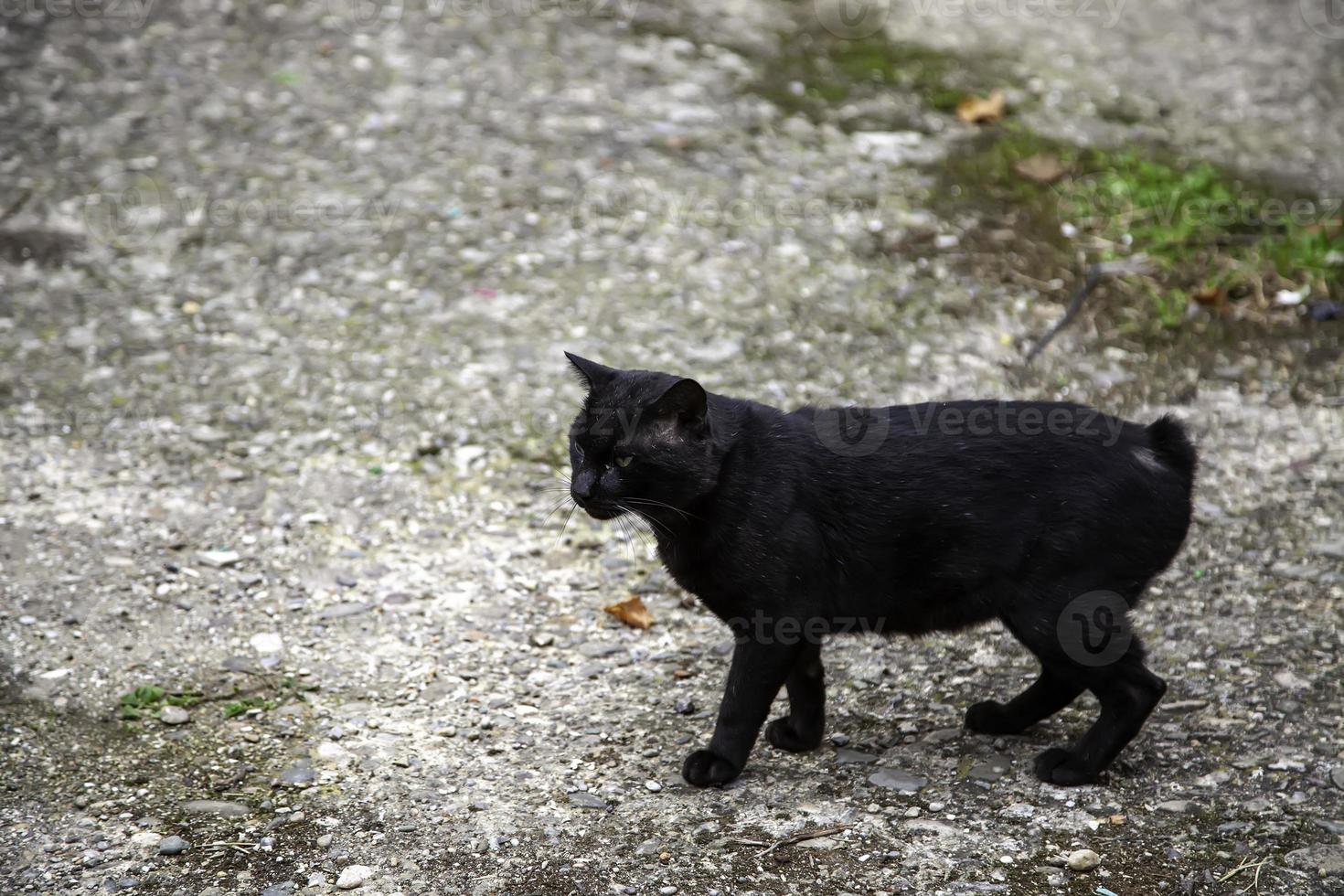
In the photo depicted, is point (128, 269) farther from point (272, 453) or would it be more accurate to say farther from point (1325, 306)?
point (1325, 306)

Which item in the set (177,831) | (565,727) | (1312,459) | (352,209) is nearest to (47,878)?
(177,831)

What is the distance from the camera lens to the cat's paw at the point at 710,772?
3.51m

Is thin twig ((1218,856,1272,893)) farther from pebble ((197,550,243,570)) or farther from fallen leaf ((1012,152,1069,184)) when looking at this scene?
fallen leaf ((1012,152,1069,184))

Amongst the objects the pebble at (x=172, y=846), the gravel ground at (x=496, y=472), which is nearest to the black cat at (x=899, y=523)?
the gravel ground at (x=496, y=472)

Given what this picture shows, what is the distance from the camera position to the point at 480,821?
3393 millimetres

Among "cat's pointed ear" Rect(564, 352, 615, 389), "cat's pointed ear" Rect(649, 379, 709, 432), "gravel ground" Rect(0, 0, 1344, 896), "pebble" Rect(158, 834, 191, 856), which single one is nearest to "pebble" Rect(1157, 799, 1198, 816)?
"gravel ground" Rect(0, 0, 1344, 896)

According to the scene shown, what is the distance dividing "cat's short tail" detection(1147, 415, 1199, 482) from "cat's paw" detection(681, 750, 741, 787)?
1.48 metres

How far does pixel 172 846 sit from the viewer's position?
3246mm

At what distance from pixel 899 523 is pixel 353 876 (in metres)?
1.70

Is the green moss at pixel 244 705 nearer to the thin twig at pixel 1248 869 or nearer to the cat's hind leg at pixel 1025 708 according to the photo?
the cat's hind leg at pixel 1025 708

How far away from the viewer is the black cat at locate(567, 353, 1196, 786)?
10.9 ft

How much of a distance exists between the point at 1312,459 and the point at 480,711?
348cm

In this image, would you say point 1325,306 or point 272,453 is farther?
point 1325,306

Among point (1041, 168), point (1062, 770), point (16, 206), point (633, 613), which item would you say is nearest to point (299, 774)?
point (633, 613)
